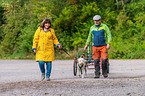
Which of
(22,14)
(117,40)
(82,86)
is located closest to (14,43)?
(22,14)

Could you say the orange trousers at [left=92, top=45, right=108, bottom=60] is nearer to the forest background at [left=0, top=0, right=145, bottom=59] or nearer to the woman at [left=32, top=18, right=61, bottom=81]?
the woman at [left=32, top=18, right=61, bottom=81]

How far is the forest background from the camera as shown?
25.0 metres

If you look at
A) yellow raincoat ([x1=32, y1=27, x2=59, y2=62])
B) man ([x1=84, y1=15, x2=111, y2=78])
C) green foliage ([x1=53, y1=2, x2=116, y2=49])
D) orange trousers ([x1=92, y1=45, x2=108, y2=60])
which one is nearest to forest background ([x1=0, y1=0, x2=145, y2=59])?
green foliage ([x1=53, y1=2, x2=116, y2=49])

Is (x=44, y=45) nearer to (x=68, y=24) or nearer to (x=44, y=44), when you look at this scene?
(x=44, y=44)

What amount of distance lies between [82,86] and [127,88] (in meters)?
1.01

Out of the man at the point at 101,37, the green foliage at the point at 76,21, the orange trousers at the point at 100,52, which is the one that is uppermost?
the green foliage at the point at 76,21

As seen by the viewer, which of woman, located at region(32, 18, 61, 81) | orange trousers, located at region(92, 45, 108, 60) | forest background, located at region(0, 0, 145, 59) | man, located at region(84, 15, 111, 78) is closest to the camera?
woman, located at region(32, 18, 61, 81)

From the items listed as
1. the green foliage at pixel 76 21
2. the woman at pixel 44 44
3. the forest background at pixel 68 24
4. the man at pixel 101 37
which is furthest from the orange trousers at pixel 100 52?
the green foliage at pixel 76 21

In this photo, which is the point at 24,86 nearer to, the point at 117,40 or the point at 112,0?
the point at 117,40

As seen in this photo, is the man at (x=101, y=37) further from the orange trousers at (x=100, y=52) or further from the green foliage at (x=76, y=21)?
the green foliage at (x=76, y=21)

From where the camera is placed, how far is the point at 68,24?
27.2m

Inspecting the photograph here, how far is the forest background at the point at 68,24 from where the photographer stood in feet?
82.1

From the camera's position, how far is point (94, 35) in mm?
9141

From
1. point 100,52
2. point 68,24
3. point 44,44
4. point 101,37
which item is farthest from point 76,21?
point 44,44
